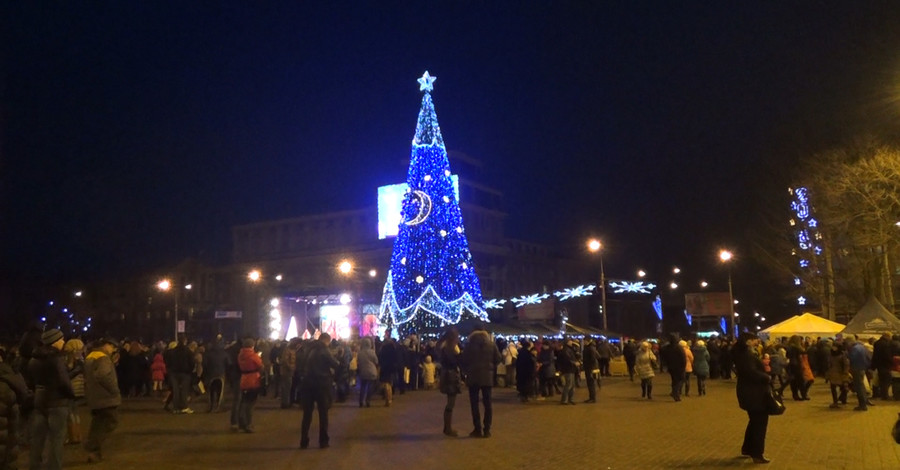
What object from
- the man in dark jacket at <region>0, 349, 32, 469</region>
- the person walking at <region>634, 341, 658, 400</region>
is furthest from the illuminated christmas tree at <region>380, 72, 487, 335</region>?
the man in dark jacket at <region>0, 349, 32, 469</region>

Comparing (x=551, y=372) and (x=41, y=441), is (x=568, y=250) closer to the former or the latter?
(x=551, y=372)

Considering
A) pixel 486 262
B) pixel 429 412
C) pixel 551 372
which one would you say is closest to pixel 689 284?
pixel 486 262

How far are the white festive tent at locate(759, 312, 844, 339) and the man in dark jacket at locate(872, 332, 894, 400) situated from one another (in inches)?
502

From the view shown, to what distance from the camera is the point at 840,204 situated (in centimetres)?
2877

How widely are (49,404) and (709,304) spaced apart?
39184mm

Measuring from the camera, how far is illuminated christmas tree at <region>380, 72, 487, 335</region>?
36.0 m

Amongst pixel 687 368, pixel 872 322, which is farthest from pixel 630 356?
pixel 687 368

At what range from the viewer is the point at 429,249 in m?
36.7

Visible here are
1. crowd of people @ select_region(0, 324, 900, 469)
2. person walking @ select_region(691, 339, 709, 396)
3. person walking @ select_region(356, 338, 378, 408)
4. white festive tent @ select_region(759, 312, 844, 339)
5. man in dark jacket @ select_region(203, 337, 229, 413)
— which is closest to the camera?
crowd of people @ select_region(0, 324, 900, 469)

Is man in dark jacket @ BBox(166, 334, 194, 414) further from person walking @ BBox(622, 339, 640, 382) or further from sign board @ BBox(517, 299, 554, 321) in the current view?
sign board @ BBox(517, 299, 554, 321)

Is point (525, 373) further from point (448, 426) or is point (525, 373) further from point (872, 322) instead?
point (872, 322)

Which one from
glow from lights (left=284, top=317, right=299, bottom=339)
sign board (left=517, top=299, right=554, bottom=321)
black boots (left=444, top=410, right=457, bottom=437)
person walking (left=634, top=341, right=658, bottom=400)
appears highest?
sign board (left=517, top=299, right=554, bottom=321)

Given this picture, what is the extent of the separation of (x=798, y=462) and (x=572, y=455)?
9.05 ft

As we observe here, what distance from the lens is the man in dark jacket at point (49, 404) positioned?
28.2ft
